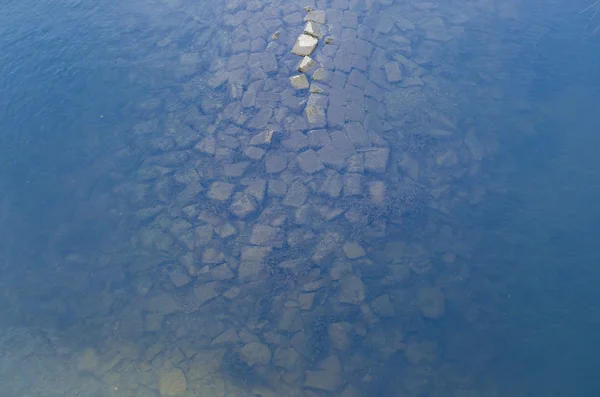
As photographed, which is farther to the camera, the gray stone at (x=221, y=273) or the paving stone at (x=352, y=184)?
the paving stone at (x=352, y=184)

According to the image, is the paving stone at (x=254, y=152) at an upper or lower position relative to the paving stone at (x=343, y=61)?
lower

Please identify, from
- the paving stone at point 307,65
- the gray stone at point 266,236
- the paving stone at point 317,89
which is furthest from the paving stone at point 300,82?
the gray stone at point 266,236

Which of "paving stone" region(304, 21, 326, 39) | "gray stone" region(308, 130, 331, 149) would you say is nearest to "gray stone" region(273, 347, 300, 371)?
"gray stone" region(308, 130, 331, 149)

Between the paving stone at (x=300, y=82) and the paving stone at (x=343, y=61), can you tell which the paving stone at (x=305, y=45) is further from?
the paving stone at (x=300, y=82)

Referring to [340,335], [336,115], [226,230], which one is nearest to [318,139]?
[336,115]

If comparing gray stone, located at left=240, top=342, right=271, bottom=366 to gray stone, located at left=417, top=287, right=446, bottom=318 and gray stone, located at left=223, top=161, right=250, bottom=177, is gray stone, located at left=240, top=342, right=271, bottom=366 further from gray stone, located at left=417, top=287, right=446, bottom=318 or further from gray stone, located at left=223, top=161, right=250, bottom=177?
gray stone, located at left=223, top=161, right=250, bottom=177

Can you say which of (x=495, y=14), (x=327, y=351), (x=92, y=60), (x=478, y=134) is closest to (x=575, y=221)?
(x=478, y=134)
